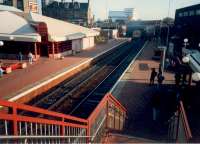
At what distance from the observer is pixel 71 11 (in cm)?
9794

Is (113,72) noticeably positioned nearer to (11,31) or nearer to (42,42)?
(42,42)

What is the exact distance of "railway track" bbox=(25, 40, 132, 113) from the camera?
16120mm

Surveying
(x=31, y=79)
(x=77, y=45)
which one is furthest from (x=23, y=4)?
(x=31, y=79)

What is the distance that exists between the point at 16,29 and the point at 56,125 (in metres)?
28.5

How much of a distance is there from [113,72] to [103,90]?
24.3 ft

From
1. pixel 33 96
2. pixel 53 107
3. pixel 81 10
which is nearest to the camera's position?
pixel 53 107

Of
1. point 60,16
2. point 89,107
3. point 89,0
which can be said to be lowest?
point 89,107

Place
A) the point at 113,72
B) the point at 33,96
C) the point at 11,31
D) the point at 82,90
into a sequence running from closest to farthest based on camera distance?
1. the point at 33,96
2. the point at 82,90
3. the point at 113,72
4. the point at 11,31

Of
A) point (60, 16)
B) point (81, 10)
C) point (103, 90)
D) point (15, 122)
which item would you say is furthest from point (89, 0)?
point (15, 122)

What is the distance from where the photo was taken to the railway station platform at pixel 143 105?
10.8 metres

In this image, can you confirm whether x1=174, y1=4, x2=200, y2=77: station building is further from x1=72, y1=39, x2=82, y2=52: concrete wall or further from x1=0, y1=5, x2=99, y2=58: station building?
x1=0, y1=5, x2=99, y2=58: station building

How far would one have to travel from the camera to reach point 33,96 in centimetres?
1733

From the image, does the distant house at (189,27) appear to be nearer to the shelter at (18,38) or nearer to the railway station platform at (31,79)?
the railway station platform at (31,79)

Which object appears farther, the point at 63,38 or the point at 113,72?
the point at 63,38
